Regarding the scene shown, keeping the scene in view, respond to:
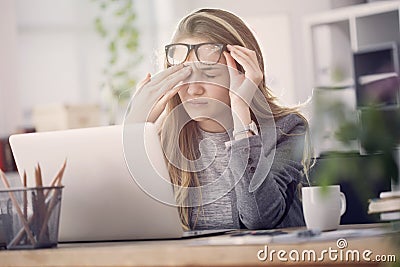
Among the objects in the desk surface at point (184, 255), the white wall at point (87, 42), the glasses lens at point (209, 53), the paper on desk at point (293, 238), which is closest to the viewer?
the desk surface at point (184, 255)

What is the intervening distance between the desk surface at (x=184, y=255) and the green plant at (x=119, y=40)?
13.2 feet

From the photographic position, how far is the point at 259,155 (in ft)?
6.27

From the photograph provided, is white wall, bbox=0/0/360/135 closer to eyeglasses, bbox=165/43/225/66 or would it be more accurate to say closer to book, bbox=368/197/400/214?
eyeglasses, bbox=165/43/225/66

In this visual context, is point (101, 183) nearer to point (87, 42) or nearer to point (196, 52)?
point (196, 52)

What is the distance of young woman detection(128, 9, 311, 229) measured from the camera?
6.46 feet

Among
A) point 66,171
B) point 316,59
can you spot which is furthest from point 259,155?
point 316,59

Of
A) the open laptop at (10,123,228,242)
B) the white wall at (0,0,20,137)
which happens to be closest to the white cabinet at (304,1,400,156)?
the white wall at (0,0,20,137)

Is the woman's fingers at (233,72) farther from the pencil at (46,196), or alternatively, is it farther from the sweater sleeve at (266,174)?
the pencil at (46,196)

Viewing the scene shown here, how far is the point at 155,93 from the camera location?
200 centimetres

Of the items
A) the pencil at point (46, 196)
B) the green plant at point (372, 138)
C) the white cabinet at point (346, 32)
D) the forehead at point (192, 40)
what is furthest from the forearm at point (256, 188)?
the white cabinet at point (346, 32)

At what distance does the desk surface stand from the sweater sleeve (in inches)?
23.1

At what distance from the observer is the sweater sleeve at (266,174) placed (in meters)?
1.91

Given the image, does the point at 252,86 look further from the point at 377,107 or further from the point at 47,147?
the point at 377,107

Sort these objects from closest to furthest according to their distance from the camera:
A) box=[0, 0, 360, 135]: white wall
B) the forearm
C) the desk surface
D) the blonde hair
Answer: the desk surface
the forearm
the blonde hair
box=[0, 0, 360, 135]: white wall
